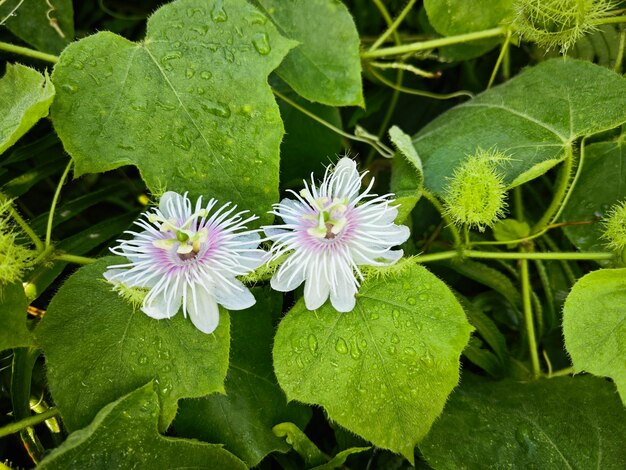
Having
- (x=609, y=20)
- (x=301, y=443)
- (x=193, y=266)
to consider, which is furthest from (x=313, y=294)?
(x=609, y=20)

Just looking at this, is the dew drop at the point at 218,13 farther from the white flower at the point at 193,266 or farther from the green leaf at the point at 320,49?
the white flower at the point at 193,266

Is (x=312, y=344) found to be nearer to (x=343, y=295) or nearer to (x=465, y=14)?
(x=343, y=295)

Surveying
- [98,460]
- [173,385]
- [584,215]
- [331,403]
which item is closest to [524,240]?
[584,215]

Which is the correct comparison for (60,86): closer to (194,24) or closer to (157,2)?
(194,24)

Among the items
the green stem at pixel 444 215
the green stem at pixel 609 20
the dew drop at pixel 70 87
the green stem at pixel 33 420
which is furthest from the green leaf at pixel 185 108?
the green stem at pixel 609 20

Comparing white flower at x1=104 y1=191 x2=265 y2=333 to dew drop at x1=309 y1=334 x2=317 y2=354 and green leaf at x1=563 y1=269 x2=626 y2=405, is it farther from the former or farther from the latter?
green leaf at x1=563 y1=269 x2=626 y2=405
